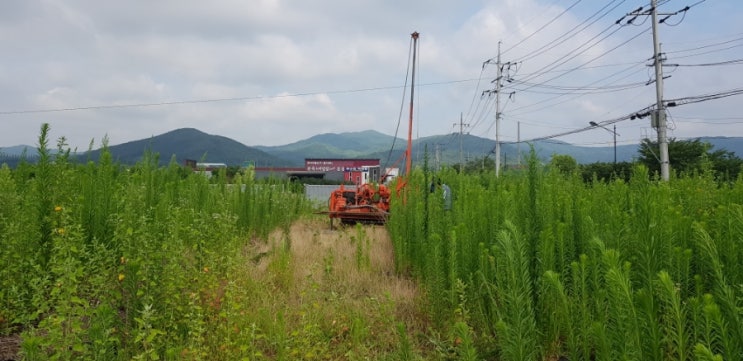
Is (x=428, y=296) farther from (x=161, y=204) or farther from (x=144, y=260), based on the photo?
(x=161, y=204)

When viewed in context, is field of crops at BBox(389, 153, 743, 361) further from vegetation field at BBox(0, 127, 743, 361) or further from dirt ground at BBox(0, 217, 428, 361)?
dirt ground at BBox(0, 217, 428, 361)

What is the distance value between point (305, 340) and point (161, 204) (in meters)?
2.15

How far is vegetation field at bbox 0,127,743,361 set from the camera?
1637mm

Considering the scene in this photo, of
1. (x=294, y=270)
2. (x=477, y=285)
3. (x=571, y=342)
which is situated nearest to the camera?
(x=571, y=342)

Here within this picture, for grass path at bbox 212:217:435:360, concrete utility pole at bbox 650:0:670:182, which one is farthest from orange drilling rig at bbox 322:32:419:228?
concrete utility pole at bbox 650:0:670:182

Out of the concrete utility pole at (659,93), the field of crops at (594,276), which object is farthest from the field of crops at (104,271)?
the concrete utility pole at (659,93)

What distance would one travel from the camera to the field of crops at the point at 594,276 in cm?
131

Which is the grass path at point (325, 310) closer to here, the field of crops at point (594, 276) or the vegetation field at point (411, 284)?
the vegetation field at point (411, 284)

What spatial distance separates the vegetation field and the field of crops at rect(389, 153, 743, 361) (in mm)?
12

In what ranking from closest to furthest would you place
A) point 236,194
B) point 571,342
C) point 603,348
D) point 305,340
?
point 603,348
point 571,342
point 305,340
point 236,194

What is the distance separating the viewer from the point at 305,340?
7.88ft

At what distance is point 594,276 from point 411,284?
2.19 metres

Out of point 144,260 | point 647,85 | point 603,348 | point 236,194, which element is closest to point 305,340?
point 144,260

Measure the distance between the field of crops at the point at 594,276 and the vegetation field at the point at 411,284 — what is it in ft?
0.04
